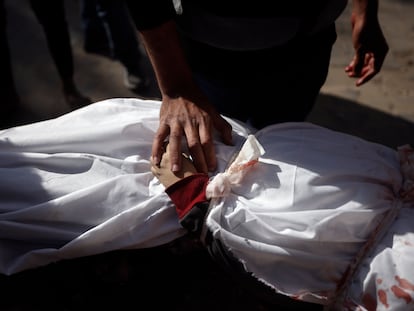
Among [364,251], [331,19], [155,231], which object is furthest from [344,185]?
[331,19]

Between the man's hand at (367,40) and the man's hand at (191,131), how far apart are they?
54cm

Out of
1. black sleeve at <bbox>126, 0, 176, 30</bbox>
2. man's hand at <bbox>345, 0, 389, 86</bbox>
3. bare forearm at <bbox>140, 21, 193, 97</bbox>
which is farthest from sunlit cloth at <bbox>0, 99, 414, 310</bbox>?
man's hand at <bbox>345, 0, 389, 86</bbox>

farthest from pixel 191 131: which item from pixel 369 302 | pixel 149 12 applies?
pixel 369 302

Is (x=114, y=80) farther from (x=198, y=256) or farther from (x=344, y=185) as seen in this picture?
(x=344, y=185)

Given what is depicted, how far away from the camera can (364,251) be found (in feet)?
3.69

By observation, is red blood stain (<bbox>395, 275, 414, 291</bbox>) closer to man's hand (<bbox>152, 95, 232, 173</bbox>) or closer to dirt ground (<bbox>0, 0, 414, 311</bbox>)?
dirt ground (<bbox>0, 0, 414, 311</bbox>)

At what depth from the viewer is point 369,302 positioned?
3.55 ft

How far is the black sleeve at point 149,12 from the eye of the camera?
4.26 feet

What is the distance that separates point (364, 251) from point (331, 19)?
69 cm

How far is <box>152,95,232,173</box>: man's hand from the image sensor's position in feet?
4.22

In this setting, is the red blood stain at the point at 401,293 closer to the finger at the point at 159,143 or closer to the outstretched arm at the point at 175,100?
the outstretched arm at the point at 175,100

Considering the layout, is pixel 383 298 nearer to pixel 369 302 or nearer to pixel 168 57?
pixel 369 302

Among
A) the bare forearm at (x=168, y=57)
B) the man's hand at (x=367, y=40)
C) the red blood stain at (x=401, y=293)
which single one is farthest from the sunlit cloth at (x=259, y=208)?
the man's hand at (x=367, y=40)

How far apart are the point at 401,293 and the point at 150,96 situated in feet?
6.48
